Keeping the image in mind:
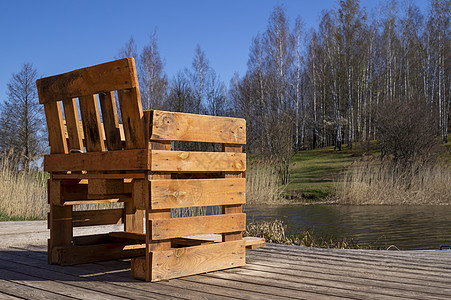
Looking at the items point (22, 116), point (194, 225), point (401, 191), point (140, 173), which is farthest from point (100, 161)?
point (22, 116)

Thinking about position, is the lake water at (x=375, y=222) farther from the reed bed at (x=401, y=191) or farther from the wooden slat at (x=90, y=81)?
the wooden slat at (x=90, y=81)

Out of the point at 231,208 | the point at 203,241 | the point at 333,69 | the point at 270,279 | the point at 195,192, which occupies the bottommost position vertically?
the point at 270,279

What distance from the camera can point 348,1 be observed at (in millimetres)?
34062

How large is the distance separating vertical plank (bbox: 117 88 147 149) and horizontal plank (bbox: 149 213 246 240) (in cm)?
46

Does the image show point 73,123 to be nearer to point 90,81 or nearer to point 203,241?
point 90,81

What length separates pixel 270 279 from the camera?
290 cm

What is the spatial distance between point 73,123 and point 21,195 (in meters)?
5.56

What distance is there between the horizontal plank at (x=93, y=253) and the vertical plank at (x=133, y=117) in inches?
40.5

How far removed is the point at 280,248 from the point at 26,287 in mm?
2116

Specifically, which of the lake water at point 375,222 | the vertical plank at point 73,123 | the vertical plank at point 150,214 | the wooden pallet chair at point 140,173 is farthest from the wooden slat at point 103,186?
the lake water at point 375,222

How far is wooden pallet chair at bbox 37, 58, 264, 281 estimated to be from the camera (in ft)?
9.32

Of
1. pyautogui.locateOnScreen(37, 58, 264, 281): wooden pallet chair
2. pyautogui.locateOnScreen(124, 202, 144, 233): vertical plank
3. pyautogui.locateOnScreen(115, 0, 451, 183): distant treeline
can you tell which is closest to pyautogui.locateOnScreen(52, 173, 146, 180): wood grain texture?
pyautogui.locateOnScreen(37, 58, 264, 281): wooden pallet chair

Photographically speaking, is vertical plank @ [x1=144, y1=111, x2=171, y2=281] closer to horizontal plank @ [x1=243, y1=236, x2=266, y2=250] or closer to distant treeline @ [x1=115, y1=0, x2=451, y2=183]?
horizontal plank @ [x1=243, y1=236, x2=266, y2=250]

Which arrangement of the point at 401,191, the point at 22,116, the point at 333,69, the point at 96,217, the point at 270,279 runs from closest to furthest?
the point at 270,279 < the point at 96,217 < the point at 401,191 < the point at 22,116 < the point at 333,69
